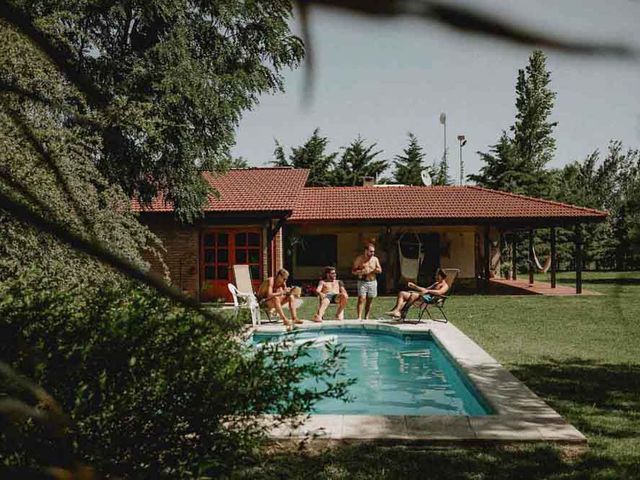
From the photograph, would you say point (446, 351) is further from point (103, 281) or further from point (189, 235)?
point (189, 235)

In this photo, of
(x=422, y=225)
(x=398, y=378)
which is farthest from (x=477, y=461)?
(x=422, y=225)

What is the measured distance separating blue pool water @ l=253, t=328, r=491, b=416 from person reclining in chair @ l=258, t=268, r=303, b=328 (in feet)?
2.08

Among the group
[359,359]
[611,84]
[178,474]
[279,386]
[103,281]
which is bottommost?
[359,359]

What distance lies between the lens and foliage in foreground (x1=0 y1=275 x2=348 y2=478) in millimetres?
3340

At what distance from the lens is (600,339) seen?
1154 centimetres

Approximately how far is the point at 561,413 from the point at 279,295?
26.2 feet

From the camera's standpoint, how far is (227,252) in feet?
72.6

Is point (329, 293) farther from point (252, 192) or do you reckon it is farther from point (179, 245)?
point (252, 192)

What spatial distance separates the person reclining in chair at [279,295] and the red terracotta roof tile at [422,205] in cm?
848

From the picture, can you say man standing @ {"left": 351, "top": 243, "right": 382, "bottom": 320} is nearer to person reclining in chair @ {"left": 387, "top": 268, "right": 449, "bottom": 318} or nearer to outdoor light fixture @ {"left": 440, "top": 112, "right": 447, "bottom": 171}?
person reclining in chair @ {"left": 387, "top": 268, "right": 449, "bottom": 318}

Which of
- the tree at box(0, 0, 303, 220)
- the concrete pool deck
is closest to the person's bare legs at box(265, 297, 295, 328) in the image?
the concrete pool deck

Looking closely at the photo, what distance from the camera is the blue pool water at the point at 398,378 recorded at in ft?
27.3

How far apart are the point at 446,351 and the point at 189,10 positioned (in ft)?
31.8

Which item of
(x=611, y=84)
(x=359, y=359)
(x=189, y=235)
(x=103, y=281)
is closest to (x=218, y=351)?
(x=103, y=281)
